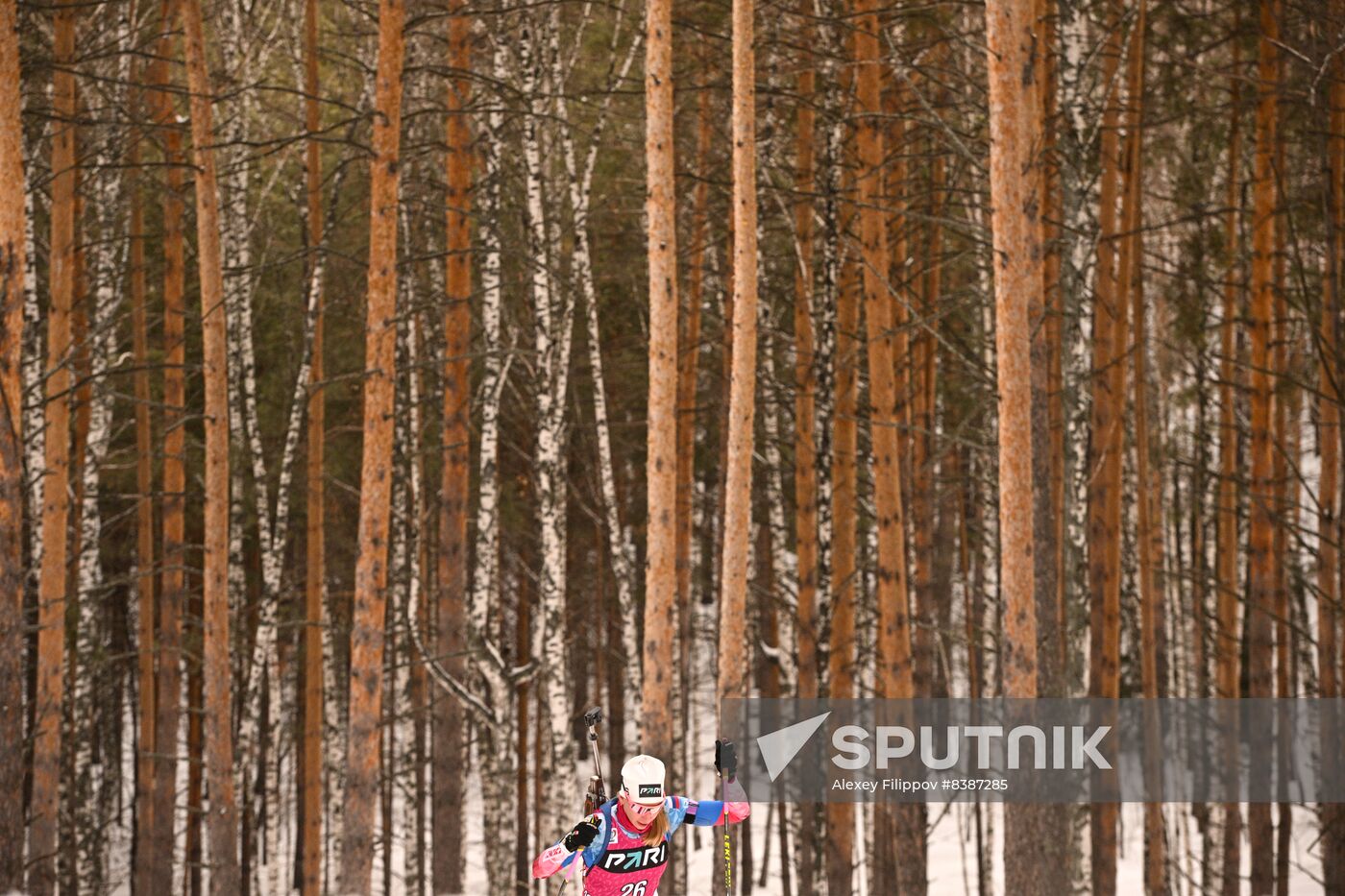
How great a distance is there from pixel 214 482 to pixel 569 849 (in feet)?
19.5

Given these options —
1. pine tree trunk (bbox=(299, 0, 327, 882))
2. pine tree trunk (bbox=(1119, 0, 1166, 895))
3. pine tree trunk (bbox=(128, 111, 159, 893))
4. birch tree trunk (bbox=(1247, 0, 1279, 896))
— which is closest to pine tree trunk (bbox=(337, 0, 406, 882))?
pine tree trunk (bbox=(299, 0, 327, 882))

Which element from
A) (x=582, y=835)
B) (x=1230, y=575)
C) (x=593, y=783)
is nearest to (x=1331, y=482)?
(x=1230, y=575)

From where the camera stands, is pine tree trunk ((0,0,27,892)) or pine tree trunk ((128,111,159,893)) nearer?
pine tree trunk ((0,0,27,892))

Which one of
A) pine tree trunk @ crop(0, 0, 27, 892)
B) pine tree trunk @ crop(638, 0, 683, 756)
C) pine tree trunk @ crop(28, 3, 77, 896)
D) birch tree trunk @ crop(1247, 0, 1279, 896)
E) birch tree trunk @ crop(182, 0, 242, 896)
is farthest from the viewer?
birch tree trunk @ crop(1247, 0, 1279, 896)

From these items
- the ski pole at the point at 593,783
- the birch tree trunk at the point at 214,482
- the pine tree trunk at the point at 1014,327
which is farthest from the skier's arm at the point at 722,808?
the birch tree trunk at the point at 214,482

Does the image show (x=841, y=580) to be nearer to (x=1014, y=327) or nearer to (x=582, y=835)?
(x=1014, y=327)

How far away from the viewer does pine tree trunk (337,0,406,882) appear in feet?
26.3

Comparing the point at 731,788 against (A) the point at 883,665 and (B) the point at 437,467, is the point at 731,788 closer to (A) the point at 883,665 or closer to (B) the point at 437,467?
(A) the point at 883,665

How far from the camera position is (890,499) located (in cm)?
900

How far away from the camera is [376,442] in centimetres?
805

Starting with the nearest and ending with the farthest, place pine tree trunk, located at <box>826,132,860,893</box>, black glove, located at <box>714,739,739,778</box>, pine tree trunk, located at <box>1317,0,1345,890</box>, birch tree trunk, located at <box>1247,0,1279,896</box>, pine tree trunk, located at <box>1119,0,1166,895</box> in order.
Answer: black glove, located at <box>714,739,739,778</box> → pine tree trunk, located at <box>1317,0,1345,890</box> → birch tree trunk, located at <box>1247,0,1279,896</box> → pine tree trunk, located at <box>826,132,860,893</box> → pine tree trunk, located at <box>1119,0,1166,895</box>

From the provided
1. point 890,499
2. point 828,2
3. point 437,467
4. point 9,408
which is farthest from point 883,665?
point 437,467

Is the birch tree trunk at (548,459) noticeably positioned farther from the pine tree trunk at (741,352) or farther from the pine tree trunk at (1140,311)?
the pine tree trunk at (1140,311)

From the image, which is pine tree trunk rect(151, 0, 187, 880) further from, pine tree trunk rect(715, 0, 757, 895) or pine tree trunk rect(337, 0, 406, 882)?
pine tree trunk rect(715, 0, 757, 895)
